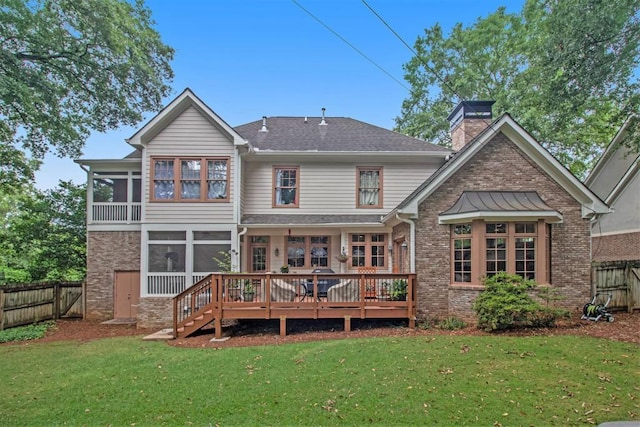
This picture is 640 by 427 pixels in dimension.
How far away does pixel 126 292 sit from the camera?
43.5ft

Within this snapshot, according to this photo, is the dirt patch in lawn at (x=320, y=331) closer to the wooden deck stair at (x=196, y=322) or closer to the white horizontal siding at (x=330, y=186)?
the wooden deck stair at (x=196, y=322)

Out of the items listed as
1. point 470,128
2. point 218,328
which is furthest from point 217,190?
point 470,128

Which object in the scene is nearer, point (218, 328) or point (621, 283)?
point (218, 328)

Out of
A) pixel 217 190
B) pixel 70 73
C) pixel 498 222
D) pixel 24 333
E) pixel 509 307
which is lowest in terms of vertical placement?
pixel 24 333

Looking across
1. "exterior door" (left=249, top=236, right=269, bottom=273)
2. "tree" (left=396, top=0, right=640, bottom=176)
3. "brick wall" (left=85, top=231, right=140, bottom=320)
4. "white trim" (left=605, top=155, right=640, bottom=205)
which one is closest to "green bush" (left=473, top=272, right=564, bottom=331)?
"tree" (left=396, top=0, right=640, bottom=176)

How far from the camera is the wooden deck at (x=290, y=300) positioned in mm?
9977

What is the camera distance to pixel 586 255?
10.4 m

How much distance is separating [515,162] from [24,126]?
59.9 feet

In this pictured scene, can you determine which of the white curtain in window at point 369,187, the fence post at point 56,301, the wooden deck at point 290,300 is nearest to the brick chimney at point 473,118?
the white curtain in window at point 369,187

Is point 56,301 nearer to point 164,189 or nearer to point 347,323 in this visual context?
point 164,189

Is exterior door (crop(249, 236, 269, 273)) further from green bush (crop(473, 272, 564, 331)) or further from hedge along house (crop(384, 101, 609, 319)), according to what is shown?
green bush (crop(473, 272, 564, 331))

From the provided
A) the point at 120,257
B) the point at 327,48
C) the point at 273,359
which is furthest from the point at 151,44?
the point at 273,359

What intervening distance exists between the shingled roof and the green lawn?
789 cm

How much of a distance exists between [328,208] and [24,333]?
34.1 ft
